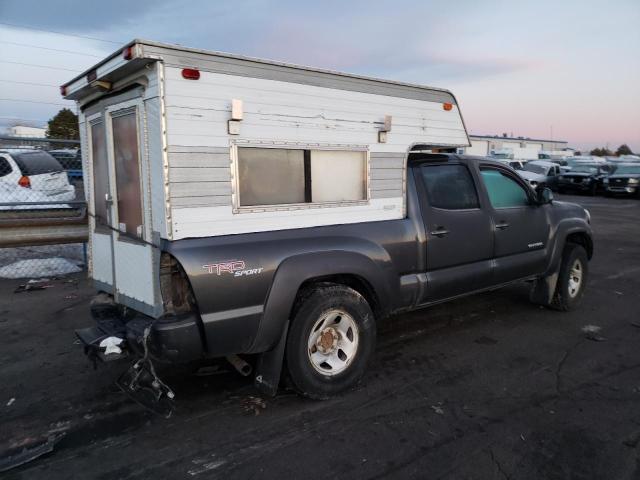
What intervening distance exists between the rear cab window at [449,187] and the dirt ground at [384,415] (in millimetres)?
1394

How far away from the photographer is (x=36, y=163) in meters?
8.05

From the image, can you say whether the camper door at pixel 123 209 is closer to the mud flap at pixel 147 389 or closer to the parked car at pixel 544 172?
the mud flap at pixel 147 389

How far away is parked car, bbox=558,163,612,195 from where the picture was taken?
1001 inches

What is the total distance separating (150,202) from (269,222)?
0.81m

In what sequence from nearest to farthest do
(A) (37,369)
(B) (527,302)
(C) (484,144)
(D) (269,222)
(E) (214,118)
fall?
(E) (214,118)
(D) (269,222)
(A) (37,369)
(B) (527,302)
(C) (484,144)

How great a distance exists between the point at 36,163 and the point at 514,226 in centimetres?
731

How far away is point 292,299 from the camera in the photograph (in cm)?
347

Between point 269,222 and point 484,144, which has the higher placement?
point 484,144

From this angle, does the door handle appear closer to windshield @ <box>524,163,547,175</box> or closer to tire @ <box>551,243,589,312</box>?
tire @ <box>551,243,589,312</box>

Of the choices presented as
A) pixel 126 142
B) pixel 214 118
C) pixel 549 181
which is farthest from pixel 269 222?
pixel 549 181

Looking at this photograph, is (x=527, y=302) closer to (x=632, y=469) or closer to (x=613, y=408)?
(x=613, y=408)

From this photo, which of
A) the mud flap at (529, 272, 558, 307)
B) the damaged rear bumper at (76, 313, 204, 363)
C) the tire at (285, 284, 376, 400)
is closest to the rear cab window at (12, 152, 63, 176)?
the damaged rear bumper at (76, 313, 204, 363)

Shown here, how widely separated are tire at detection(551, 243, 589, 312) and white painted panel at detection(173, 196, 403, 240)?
2782 mm

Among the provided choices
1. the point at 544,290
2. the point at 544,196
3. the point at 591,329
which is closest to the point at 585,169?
the point at 544,290
